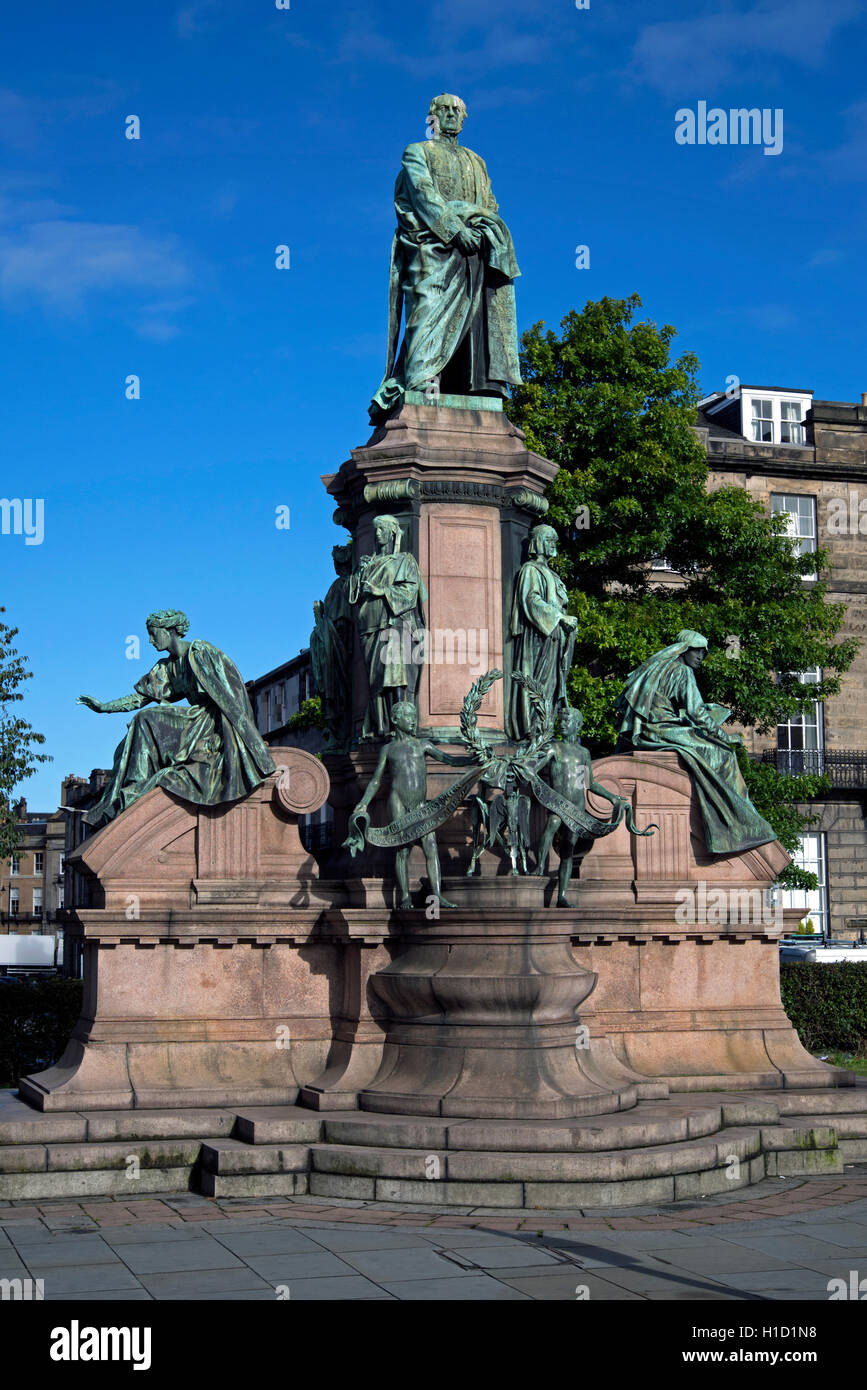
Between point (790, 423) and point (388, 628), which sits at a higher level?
point (790, 423)

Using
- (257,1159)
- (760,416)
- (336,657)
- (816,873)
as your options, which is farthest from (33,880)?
(257,1159)

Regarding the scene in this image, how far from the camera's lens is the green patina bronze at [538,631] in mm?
14102

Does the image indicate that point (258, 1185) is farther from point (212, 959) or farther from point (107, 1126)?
point (212, 959)

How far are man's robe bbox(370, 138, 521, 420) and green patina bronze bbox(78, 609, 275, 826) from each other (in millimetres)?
3252

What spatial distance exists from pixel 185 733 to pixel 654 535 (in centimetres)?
1535

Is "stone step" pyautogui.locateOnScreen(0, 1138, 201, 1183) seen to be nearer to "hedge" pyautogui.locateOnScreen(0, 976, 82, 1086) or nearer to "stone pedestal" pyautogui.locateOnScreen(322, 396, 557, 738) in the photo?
"stone pedestal" pyautogui.locateOnScreen(322, 396, 557, 738)

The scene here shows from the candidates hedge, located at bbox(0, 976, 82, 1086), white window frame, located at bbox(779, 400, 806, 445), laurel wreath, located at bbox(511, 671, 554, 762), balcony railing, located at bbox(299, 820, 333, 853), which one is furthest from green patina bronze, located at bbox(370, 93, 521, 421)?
white window frame, located at bbox(779, 400, 806, 445)

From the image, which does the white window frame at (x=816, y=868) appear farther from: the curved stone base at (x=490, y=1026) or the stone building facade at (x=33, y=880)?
the stone building facade at (x=33, y=880)

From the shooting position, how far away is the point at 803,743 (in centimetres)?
4231

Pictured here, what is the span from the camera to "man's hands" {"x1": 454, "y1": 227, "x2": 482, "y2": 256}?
15.0 meters

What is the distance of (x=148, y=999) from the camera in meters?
12.4

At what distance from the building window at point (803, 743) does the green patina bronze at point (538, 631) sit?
28.2 m

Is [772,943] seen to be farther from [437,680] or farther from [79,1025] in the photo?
[79,1025]
